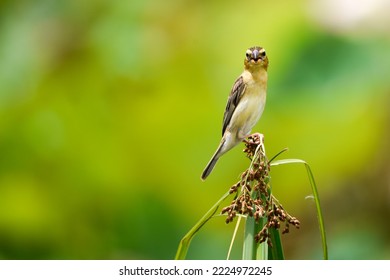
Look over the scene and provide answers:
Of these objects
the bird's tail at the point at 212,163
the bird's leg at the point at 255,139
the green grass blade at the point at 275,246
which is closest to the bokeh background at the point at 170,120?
the bird's tail at the point at 212,163

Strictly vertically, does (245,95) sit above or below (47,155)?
above

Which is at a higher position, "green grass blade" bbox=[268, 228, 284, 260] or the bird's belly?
the bird's belly

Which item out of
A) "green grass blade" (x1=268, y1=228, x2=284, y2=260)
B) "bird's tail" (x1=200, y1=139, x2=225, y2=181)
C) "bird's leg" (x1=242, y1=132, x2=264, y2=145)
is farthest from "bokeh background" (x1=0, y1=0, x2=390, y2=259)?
"green grass blade" (x1=268, y1=228, x2=284, y2=260)

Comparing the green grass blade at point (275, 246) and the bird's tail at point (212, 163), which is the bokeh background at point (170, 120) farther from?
the green grass blade at point (275, 246)

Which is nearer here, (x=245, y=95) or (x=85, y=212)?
(x=245, y=95)

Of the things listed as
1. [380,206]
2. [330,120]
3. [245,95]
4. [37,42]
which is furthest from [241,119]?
[37,42]

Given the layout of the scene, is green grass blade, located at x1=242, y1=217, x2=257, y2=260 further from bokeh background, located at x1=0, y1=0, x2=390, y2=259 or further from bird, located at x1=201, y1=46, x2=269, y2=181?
bokeh background, located at x1=0, y1=0, x2=390, y2=259

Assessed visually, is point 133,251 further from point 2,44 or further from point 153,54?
point 2,44
